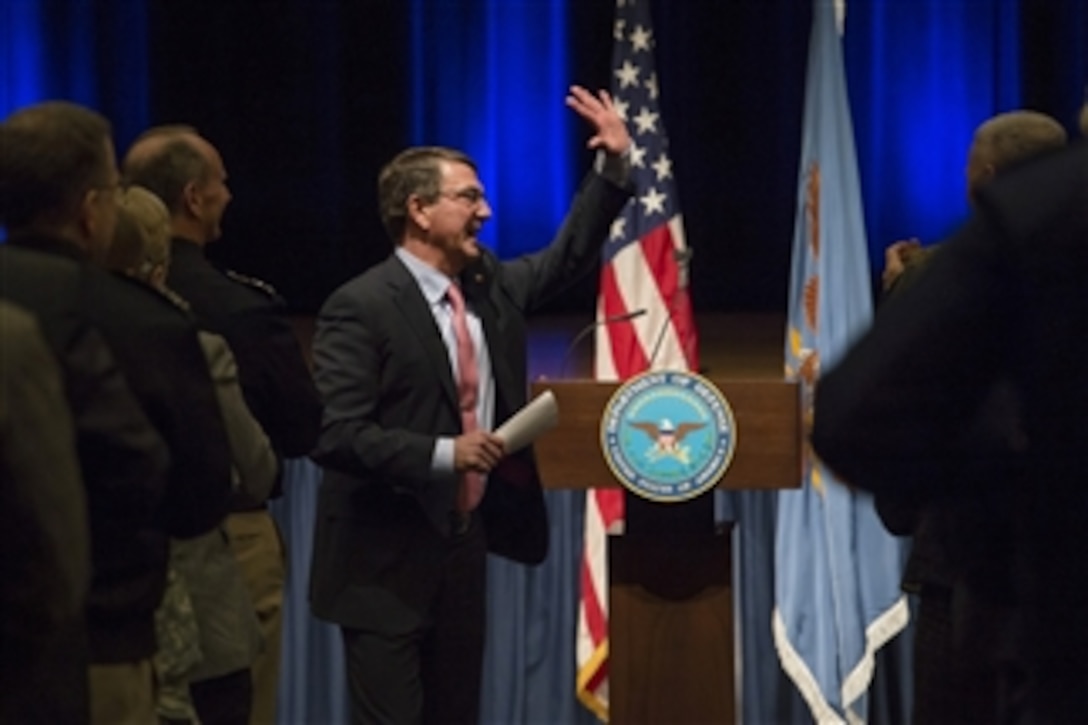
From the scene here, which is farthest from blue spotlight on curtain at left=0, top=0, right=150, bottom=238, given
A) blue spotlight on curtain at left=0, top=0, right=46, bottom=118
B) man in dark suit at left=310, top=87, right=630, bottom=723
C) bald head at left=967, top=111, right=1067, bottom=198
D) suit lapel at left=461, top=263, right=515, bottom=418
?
bald head at left=967, top=111, right=1067, bottom=198

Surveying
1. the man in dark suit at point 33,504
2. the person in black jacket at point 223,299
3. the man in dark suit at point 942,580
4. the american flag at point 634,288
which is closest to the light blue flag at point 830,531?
the american flag at point 634,288

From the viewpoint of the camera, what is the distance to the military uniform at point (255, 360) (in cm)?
369

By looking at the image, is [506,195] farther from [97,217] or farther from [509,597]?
[97,217]

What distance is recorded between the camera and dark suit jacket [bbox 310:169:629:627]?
4.09 m

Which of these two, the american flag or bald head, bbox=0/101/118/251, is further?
the american flag

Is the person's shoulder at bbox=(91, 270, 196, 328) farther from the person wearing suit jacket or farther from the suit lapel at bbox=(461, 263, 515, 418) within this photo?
the suit lapel at bbox=(461, 263, 515, 418)

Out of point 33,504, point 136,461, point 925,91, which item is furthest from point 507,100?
point 33,504

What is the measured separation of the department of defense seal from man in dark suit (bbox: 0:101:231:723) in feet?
4.56

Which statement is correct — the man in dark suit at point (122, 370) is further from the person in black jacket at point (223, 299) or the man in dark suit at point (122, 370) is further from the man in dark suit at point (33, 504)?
the person in black jacket at point (223, 299)

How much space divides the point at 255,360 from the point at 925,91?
3662 millimetres

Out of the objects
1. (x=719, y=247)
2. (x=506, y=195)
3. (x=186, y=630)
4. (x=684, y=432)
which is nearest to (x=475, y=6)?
(x=506, y=195)

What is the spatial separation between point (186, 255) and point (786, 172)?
135 inches

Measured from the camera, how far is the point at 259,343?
12.2 feet

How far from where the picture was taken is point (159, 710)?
2.94 meters
